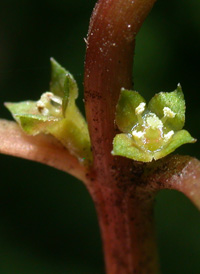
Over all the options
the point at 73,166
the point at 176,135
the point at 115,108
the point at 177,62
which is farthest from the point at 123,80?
the point at 177,62

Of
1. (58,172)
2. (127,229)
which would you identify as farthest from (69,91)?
(58,172)

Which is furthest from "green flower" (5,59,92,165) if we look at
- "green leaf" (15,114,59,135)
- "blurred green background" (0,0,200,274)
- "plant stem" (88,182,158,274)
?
"blurred green background" (0,0,200,274)

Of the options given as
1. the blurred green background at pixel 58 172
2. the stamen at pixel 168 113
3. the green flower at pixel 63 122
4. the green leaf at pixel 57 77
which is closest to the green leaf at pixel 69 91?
the green flower at pixel 63 122

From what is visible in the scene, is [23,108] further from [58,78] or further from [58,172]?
[58,172]

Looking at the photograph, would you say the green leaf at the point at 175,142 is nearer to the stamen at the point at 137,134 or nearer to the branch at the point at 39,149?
the stamen at the point at 137,134

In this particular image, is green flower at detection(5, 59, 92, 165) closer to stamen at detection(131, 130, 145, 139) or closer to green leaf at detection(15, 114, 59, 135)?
green leaf at detection(15, 114, 59, 135)

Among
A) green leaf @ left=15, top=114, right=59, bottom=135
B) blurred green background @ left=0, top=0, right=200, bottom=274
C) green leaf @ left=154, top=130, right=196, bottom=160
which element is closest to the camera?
green leaf @ left=154, top=130, right=196, bottom=160

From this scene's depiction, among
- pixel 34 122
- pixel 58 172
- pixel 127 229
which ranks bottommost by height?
pixel 127 229
